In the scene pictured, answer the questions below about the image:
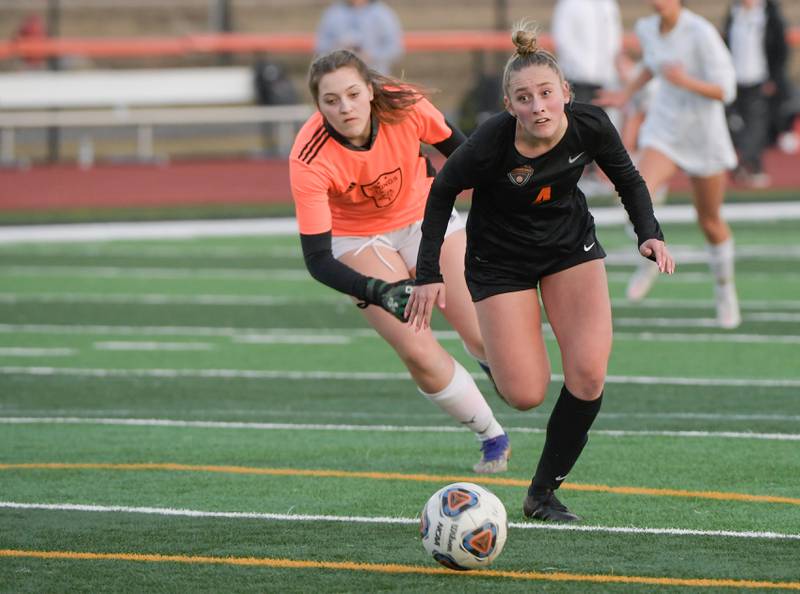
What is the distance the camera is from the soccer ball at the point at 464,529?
6168 millimetres

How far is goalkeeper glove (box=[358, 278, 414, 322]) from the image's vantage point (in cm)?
710

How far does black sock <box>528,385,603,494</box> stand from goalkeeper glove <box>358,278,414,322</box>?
0.73m

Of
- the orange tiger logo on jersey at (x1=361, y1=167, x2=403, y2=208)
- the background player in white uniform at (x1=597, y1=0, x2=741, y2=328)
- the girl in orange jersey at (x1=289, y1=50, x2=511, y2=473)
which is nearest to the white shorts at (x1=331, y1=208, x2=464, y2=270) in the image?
the girl in orange jersey at (x1=289, y1=50, x2=511, y2=473)

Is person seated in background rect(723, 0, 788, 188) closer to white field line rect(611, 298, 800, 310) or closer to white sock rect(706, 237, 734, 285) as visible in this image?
white field line rect(611, 298, 800, 310)

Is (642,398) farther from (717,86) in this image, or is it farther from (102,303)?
(102,303)

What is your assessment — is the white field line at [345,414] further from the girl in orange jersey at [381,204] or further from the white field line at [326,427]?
the girl in orange jersey at [381,204]

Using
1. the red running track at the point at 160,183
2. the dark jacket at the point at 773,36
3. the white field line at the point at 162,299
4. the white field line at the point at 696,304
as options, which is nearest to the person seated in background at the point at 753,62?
the dark jacket at the point at 773,36

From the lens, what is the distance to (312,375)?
1138cm

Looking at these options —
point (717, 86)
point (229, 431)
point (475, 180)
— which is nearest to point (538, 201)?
point (475, 180)

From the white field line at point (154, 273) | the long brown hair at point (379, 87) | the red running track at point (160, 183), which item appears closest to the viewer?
the long brown hair at point (379, 87)

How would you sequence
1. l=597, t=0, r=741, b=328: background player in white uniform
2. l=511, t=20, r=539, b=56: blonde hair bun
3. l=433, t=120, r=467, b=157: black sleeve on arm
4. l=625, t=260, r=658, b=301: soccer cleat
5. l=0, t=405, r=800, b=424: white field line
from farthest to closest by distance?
1. l=625, t=260, r=658, b=301: soccer cleat
2. l=597, t=0, r=741, b=328: background player in white uniform
3. l=0, t=405, r=800, b=424: white field line
4. l=433, t=120, r=467, b=157: black sleeve on arm
5. l=511, t=20, r=539, b=56: blonde hair bun

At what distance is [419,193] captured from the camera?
27.6 ft

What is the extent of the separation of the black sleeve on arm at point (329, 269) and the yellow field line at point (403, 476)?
0.97 m

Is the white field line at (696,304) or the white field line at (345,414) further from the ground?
the white field line at (345,414)
